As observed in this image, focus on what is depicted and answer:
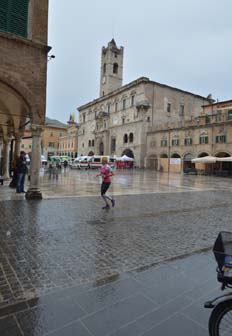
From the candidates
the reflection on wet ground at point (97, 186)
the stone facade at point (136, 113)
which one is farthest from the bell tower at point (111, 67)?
the reflection on wet ground at point (97, 186)

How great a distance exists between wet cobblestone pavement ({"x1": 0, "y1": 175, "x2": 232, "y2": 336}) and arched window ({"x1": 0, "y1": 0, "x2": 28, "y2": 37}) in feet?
22.6

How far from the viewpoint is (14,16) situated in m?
8.34

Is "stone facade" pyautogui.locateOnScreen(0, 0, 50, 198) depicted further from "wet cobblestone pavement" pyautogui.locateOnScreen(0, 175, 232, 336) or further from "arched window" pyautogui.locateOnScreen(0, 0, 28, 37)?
"wet cobblestone pavement" pyautogui.locateOnScreen(0, 175, 232, 336)

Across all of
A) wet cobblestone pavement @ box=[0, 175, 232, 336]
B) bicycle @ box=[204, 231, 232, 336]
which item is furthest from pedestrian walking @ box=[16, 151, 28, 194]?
bicycle @ box=[204, 231, 232, 336]

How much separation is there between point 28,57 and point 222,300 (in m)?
9.47

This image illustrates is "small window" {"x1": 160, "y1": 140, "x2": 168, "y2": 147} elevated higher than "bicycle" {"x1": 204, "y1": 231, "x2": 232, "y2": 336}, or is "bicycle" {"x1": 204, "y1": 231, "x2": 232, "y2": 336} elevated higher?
"small window" {"x1": 160, "y1": 140, "x2": 168, "y2": 147}

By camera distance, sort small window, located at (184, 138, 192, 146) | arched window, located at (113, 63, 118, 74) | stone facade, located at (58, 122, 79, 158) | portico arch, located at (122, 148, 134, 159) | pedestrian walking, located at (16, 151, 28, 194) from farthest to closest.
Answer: stone facade, located at (58, 122, 79, 158) → arched window, located at (113, 63, 118, 74) → portico arch, located at (122, 148, 134, 159) → small window, located at (184, 138, 192, 146) → pedestrian walking, located at (16, 151, 28, 194)

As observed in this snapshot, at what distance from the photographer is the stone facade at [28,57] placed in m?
8.08

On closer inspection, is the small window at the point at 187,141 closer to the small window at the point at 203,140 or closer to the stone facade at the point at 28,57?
the small window at the point at 203,140

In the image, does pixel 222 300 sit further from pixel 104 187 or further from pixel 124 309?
pixel 104 187

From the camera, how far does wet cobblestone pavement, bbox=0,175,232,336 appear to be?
7.27 feet

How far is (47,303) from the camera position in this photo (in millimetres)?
2488

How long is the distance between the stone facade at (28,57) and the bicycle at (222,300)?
8206mm

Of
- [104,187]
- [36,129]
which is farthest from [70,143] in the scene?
[104,187]
